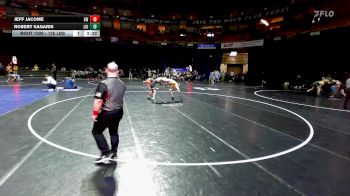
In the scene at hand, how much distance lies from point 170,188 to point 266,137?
3.79 metres

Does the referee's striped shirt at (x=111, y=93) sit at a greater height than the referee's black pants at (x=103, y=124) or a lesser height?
greater

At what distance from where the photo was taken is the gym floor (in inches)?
149

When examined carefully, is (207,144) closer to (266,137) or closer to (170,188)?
(266,137)

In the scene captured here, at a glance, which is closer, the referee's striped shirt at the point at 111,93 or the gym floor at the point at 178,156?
the gym floor at the point at 178,156

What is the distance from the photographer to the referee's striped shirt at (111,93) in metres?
4.41
